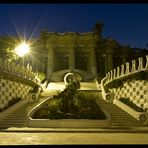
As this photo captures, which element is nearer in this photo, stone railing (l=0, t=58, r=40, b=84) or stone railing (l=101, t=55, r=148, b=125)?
stone railing (l=101, t=55, r=148, b=125)

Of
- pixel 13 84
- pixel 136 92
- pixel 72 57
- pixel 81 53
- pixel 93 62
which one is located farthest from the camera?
pixel 81 53

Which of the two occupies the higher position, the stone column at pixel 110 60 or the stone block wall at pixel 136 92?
the stone column at pixel 110 60

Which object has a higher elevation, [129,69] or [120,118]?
[129,69]

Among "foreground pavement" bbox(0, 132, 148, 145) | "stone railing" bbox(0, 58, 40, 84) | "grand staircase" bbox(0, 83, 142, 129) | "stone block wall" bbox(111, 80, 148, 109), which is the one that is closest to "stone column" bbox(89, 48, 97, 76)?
"stone railing" bbox(0, 58, 40, 84)

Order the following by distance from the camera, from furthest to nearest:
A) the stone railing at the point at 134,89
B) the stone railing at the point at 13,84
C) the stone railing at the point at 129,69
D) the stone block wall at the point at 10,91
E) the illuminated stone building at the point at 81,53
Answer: the illuminated stone building at the point at 81,53 → the stone railing at the point at 129,69 → the stone railing at the point at 13,84 → the stone block wall at the point at 10,91 → the stone railing at the point at 134,89

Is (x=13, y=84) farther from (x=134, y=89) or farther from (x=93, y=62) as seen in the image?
(x=93, y=62)

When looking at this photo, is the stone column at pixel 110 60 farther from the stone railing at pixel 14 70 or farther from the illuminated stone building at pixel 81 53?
the stone railing at pixel 14 70

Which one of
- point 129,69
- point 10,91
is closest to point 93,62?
point 129,69

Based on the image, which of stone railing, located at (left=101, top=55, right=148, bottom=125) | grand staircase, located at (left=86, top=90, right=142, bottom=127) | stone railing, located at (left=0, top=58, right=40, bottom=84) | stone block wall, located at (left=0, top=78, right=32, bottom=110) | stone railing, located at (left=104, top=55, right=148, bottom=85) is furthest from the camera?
stone railing, located at (left=104, top=55, right=148, bottom=85)

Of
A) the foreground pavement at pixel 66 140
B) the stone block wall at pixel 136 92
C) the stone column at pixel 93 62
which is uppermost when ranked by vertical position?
the stone column at pixel 93 62

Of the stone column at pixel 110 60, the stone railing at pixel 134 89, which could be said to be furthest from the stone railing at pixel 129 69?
the stone column at pixel 110 60

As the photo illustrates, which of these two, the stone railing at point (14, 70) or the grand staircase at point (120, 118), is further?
the stone railing at point (14, 70)

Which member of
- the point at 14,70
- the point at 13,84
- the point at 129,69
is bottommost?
the point at 13,84

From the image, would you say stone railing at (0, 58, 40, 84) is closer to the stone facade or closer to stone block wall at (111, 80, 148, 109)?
stone block wall at (111, 80, 148, 109)
